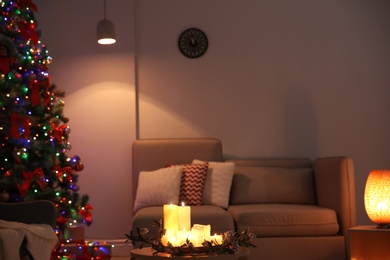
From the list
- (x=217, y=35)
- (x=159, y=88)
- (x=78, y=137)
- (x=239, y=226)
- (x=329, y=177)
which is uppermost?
(x=217, y=35)

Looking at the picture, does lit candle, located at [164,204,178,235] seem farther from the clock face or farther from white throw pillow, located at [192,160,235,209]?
the clock face

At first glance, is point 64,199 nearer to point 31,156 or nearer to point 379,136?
point 31,156

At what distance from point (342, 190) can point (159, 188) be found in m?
1.45

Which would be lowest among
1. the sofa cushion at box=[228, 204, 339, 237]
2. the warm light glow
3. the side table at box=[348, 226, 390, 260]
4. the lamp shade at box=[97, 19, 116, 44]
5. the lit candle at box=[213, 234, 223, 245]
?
the side table at box=[348, 226, 390, 260]

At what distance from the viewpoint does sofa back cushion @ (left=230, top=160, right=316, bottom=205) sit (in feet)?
18.8

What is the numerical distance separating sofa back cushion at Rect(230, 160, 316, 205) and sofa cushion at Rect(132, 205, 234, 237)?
27.2 inches

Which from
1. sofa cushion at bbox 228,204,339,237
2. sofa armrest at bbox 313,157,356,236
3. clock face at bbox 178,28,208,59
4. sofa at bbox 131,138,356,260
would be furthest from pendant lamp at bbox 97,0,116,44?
sofa armrest at bbox 313,157,356,236

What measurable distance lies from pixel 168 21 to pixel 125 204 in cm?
172

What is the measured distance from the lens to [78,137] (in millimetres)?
6105

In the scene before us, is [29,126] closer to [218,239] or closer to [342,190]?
[218,239]

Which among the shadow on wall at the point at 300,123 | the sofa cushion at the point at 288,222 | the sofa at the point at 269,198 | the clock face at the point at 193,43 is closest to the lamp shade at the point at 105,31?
the clock face at the point at 193,43

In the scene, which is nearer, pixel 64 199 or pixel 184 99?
pixel 64 199

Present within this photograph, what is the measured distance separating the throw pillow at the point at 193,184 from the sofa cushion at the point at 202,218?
445 mm

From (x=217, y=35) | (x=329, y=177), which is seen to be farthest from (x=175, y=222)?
(x=217, y=35)
